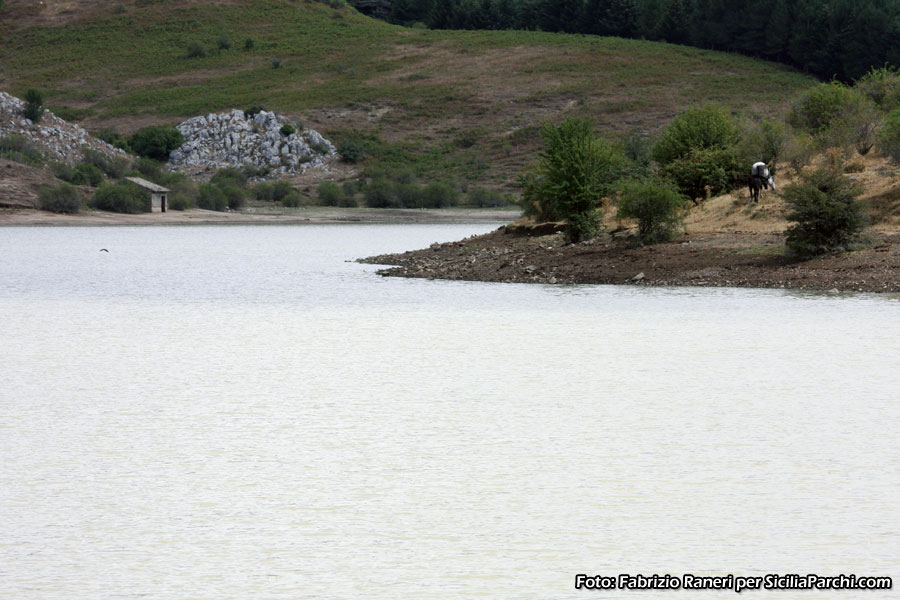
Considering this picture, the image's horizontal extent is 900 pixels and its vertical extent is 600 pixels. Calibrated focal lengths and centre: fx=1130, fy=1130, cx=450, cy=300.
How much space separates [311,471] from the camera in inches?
382

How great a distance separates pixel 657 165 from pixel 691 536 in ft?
109

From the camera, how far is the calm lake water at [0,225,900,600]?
7.29 m

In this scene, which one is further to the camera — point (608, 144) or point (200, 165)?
point (200, 165)

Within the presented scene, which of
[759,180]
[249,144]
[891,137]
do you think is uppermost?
[249,144]

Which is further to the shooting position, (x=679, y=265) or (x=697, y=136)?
(x=697, y=136)

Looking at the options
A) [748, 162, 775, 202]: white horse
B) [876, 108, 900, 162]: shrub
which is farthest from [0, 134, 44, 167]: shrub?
[876, 108, 900, 162]: shrub

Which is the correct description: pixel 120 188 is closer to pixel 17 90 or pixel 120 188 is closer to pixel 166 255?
pixel 166 255

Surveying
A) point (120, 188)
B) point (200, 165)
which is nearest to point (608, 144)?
point (120, 188)

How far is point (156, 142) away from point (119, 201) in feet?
84.2

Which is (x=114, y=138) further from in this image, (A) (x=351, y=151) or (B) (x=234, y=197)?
(B) (x=234, y=197)

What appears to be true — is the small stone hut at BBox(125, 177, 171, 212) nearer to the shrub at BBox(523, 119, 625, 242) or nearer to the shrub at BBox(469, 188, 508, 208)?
the shrub at BBox(469, 188, 508, 208)

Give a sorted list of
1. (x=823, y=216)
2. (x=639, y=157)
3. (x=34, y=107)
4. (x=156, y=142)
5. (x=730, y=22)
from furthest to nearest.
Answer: (x=730, y=22) → (x=156, y=142) → (x=34, y=107) → (x=639, y=157) → (x=823, y=216)

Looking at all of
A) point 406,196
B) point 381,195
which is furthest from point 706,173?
point 406,196

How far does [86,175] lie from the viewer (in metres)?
81.3
